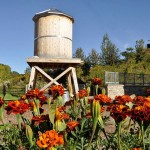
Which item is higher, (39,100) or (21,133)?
(39,100)

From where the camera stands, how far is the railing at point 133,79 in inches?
1041

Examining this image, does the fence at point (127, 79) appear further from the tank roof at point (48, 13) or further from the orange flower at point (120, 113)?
the orange flower at point (120, 113)

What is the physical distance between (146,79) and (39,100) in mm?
25247

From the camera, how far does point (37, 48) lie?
1492 cm

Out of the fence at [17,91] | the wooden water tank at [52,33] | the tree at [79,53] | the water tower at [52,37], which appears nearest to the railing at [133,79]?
the fence at [17,91]

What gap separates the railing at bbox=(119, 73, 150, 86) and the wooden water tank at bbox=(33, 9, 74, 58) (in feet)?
41.0

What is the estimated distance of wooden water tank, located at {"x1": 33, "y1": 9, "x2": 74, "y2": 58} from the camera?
563 inches

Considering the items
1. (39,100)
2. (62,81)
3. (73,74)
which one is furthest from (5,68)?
(39,100)

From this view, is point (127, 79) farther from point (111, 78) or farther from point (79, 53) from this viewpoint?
point (79, 53)

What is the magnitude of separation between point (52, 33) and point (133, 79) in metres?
14.5

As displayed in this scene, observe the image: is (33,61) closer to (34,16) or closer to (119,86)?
(34,16)

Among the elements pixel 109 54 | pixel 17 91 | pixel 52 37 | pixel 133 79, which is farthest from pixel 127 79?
pixel 109 54

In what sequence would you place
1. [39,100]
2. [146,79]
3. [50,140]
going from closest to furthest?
[50,140]
[39,100]
[146,79]

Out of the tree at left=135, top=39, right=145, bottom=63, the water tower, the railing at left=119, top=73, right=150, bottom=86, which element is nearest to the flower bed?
the water tower
